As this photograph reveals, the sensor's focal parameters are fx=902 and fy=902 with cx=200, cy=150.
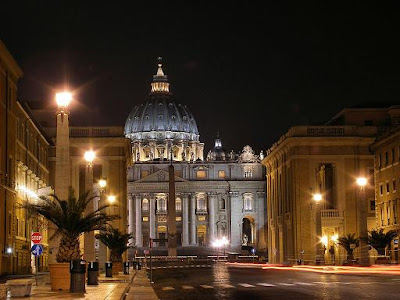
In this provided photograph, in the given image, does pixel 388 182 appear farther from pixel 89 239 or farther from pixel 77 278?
pixel 77 278

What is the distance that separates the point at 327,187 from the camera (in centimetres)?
10550

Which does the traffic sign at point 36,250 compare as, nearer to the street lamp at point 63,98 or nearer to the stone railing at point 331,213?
the street lamp at point 63,98

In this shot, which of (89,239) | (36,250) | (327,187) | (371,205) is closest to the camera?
(36,250)

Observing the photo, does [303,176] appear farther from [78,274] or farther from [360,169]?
[78,274]

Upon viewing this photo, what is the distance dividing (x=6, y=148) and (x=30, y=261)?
44.2 feet

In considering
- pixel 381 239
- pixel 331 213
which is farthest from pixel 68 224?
pixel 331 213

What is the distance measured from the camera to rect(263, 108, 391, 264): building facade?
97125mm

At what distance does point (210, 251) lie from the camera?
18488 cm

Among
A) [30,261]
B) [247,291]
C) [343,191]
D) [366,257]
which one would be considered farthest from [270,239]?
[247,291]

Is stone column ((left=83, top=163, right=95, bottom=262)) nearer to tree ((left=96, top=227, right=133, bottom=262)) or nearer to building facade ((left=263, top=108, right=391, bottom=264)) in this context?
tree ((left=96, top=227, right=133, bottom=262))

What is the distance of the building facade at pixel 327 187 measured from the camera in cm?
9712

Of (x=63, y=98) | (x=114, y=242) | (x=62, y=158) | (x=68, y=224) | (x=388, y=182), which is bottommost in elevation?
(x=68, y=224)

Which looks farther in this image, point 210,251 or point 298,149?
point 210,251

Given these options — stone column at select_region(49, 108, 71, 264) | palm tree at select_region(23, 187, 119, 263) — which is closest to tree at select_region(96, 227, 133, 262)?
palm tree at select_region(23, 187, 119, 263)
